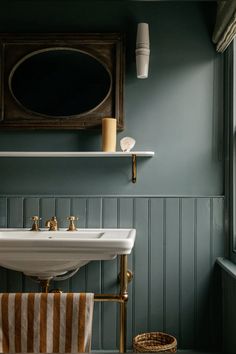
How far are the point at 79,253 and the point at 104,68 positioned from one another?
110 cm

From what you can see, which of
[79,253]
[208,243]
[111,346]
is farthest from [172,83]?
[111,346]

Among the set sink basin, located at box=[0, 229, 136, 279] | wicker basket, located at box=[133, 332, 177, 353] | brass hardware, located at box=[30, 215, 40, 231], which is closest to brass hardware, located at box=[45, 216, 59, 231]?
brass hardware, located at box=[30, 215, 40, 231]

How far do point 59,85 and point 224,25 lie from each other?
3.12 ft

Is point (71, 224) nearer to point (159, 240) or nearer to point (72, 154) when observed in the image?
point (72, 154)

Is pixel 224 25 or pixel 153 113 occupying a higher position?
pixel 224 25

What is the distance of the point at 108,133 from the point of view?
7.88ft

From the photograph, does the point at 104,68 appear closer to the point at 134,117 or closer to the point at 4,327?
the point at 134,117

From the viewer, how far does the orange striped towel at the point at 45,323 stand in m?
1.39

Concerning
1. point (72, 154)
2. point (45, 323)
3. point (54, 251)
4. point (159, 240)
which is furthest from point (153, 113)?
point (45, 323)

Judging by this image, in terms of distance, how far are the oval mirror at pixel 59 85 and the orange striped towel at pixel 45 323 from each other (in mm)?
1286

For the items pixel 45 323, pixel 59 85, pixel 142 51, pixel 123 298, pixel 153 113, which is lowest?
pixel 123 298

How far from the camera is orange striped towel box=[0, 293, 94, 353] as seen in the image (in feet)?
4.55

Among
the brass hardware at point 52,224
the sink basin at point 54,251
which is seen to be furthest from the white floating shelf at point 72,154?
the sink basin at point 54,251

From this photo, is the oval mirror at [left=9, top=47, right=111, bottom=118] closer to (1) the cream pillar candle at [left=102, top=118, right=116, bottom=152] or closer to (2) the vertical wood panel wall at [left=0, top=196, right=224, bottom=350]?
(1) the cream pillar candle at [left=102, top=118, right=116, bottom=152]
